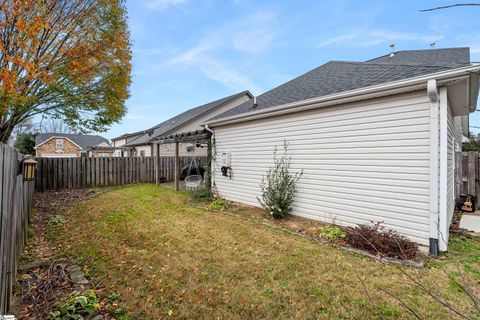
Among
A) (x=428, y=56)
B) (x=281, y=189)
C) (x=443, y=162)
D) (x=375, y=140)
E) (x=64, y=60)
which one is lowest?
(x=281, y=189)

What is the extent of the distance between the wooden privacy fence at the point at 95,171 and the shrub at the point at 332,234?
10869 mm

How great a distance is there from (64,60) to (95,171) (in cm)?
555

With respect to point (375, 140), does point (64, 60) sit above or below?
above

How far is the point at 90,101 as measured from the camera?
30.5 feet

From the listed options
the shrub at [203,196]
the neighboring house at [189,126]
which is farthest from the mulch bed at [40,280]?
the neighboring house at [189,126]

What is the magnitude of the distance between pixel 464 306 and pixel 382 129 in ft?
9.80

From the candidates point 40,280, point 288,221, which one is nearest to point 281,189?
point 288,221

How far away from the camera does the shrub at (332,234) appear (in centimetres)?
474

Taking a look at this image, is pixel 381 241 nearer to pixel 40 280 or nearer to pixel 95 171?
pixel 40 280

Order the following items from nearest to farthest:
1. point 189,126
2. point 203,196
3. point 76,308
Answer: point 76,308
point 203,196
point 189,126

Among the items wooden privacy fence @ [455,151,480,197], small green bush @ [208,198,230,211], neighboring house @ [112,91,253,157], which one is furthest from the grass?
neighboring house @ [112,91,253,157]

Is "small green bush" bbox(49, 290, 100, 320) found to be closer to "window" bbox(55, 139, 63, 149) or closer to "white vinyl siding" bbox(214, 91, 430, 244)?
"white vinyl siding" bbox(214, 91, 430, 244)

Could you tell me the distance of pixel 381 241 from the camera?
4.13 meters

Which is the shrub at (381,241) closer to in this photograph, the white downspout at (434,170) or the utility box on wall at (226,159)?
the white downspout at (434,170)
